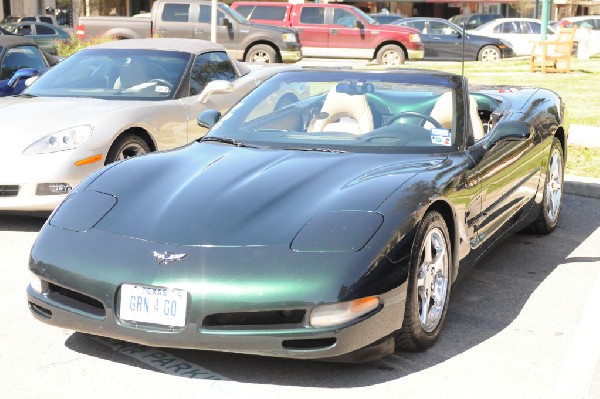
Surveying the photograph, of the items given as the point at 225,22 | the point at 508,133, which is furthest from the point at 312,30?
the point at 508,133

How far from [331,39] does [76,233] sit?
26154mm

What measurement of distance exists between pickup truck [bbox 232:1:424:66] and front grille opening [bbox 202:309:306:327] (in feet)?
84.1

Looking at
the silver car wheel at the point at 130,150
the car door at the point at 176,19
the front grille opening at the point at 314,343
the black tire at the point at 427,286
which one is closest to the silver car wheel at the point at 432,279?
the black tire at the point at 427,286

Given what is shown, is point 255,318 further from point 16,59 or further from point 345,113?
point 16,59

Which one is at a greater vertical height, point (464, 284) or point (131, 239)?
point (131, 239)

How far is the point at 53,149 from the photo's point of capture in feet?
26.1

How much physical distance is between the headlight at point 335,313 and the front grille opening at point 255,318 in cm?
6

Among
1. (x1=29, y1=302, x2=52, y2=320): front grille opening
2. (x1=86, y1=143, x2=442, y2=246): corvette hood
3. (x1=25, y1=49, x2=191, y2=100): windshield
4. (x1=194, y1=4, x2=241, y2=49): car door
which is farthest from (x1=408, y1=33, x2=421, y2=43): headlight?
(x1=29, y1=302, x2=52, y2=320): front grille opening

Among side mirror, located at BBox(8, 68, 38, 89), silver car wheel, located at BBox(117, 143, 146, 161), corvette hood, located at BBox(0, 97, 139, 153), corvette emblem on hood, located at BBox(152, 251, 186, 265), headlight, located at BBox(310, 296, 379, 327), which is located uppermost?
side mirror, located at BBox(8, 68, 38, 89)

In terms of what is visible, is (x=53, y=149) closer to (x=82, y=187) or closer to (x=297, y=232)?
(x=82, y=187)

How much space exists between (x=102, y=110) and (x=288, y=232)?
4.10 meters

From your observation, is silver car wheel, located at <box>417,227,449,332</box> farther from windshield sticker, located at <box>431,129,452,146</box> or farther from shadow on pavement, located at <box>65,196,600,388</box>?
windshield sticker, located at <box>431,129,452,146</box>

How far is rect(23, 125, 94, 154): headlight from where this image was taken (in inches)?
313

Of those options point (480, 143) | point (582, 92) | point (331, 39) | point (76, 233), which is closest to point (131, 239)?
point (76, 233)
